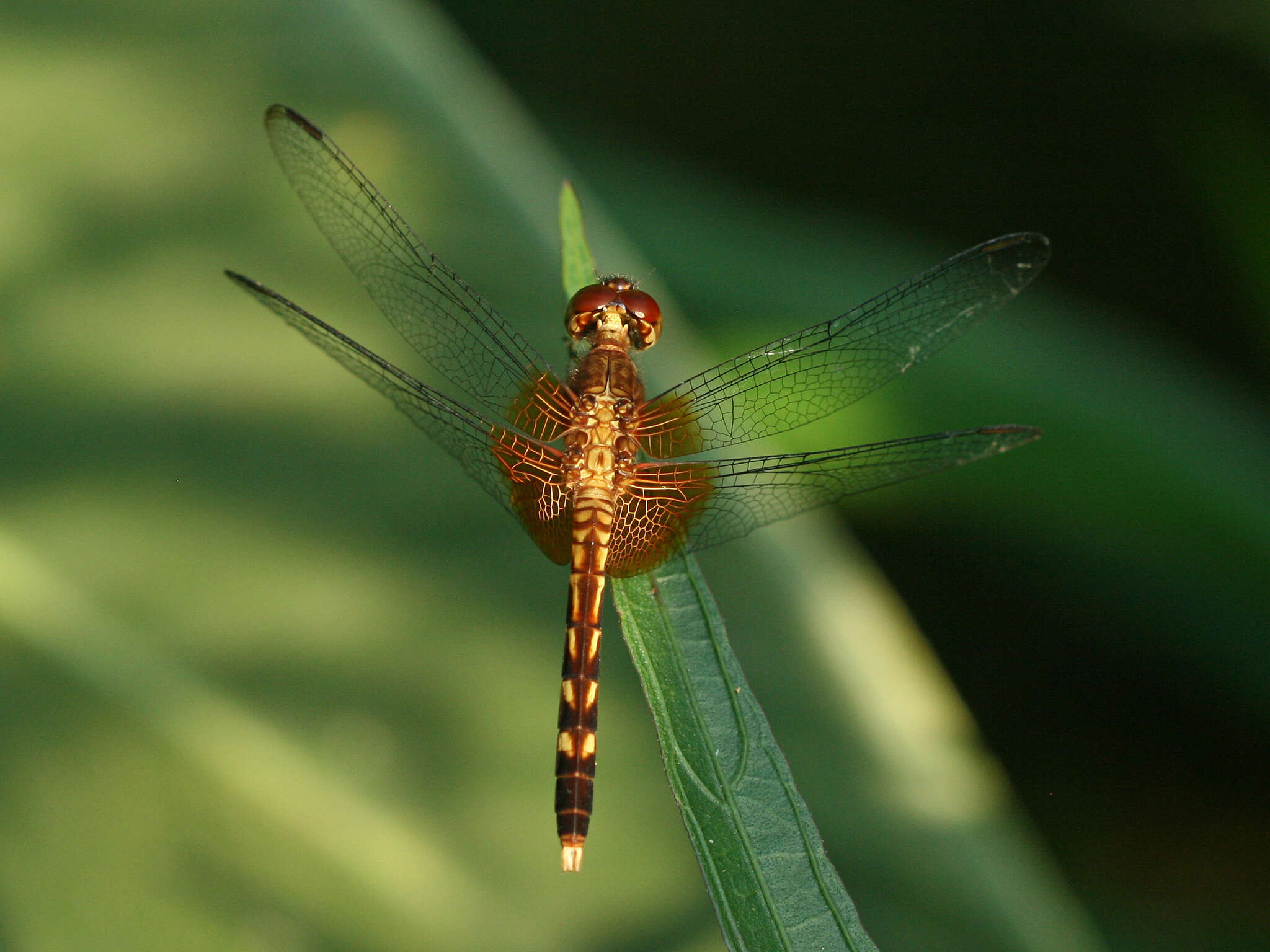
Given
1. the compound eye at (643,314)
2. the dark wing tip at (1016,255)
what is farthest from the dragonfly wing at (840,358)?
the compound eye at (643,314)

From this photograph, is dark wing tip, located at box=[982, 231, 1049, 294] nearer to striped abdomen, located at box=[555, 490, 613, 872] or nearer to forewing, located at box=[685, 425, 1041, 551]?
forewing, located at box=[685, 425, 1041, 551]

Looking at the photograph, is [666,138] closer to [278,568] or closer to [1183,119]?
[1183,119]

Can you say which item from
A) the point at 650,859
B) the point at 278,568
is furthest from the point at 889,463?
the point at 278,568

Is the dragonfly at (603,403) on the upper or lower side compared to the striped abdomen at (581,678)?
upper

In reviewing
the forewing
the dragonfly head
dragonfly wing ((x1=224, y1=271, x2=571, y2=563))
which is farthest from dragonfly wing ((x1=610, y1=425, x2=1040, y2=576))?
the dragonfly head

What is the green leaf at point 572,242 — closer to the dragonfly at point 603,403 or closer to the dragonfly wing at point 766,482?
the dragonfly at point 603,403
